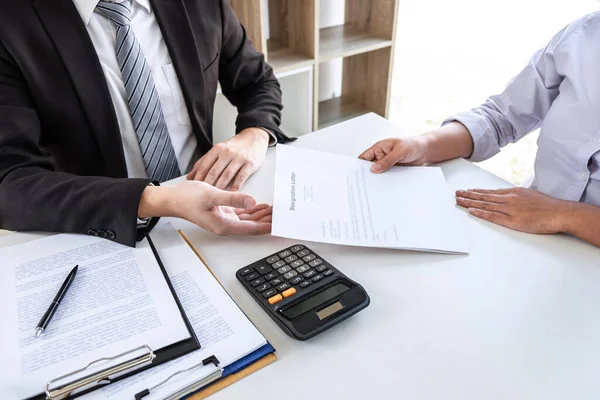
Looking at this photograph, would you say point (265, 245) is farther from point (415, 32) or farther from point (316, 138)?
point (415, 32)

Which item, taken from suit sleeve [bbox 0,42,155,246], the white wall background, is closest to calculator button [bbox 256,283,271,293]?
suit sleeve [bbox 0,42,155,246]

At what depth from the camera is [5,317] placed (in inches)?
23.8

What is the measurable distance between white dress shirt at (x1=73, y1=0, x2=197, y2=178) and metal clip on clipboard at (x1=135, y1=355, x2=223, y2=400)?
0.64 m

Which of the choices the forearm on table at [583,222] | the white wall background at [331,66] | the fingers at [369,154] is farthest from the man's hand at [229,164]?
the white wall background at [331,66]

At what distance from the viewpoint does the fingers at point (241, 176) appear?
3.02ft

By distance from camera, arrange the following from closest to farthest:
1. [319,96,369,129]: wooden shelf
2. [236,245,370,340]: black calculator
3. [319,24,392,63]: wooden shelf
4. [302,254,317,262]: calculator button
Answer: [236,245,370,340]: black calculator
[302,254,317,262]: calculator button
[319,24,392,63]: wooden shelf
[319,96,369,129]: wooden shelf

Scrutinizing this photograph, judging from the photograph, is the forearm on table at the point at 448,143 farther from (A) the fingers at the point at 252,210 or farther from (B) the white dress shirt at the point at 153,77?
(B) the white dress shirt at the point at 153,77

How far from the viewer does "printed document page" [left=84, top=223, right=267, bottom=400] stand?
52cm

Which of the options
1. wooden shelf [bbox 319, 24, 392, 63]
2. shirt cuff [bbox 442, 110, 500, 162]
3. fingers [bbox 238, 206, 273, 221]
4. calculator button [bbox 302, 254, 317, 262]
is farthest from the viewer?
wooden shelf [bbox 319, 24, 392, 63]

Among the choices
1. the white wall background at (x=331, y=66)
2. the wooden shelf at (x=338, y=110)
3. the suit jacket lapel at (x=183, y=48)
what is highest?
the suit jacket lapel at (x=183, y=48)

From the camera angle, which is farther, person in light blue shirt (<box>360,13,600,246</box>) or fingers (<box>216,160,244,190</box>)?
fingers (<box>216,160,244,190</box>)

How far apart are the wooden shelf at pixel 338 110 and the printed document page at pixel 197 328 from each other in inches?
67.7

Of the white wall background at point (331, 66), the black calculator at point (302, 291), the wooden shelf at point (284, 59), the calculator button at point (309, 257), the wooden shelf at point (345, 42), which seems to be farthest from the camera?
Result: the white wall background at point (331, 66)

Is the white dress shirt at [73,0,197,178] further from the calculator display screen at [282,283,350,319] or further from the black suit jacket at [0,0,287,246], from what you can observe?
the calculator display screen at [282,283,350,319]
